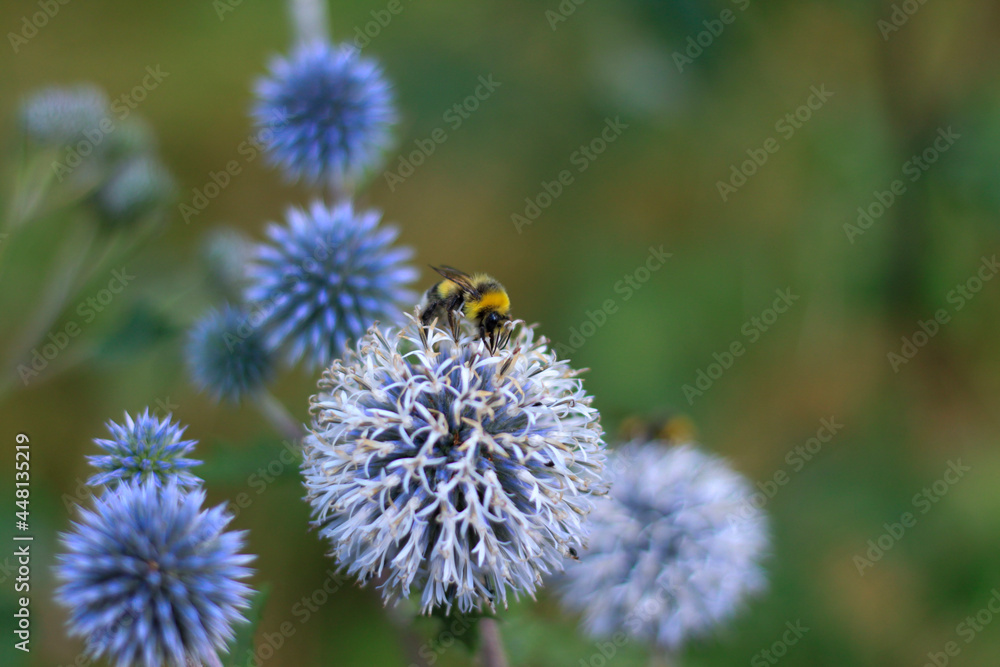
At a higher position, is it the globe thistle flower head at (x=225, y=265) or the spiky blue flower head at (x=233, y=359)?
the globe thistle flower head at (x=225, y=265)

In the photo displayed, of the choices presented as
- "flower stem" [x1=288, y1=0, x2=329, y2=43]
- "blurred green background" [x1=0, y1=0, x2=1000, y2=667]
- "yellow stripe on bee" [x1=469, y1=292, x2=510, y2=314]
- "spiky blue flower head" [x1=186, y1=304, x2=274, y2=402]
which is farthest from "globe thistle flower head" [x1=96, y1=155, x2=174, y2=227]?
"yellow stripe on bee" [x1=469, y1=292, x2=510, y2=314]

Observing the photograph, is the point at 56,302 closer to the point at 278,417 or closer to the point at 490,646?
the point at 278,417

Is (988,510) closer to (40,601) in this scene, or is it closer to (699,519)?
(699,519)

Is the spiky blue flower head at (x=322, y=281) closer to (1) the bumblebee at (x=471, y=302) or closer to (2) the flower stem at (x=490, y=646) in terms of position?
(1) the bumblebee at (x=471, y=302)

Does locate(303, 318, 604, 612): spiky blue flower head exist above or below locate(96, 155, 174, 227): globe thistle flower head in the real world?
below

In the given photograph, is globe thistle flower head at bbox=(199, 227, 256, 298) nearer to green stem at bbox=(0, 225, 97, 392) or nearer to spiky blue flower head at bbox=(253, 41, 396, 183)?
spiky blue flower head at bbox=(253, 41, 396, 183)

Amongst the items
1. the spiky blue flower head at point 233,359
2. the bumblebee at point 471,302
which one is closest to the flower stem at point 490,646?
the bumblebee at point 471,302
